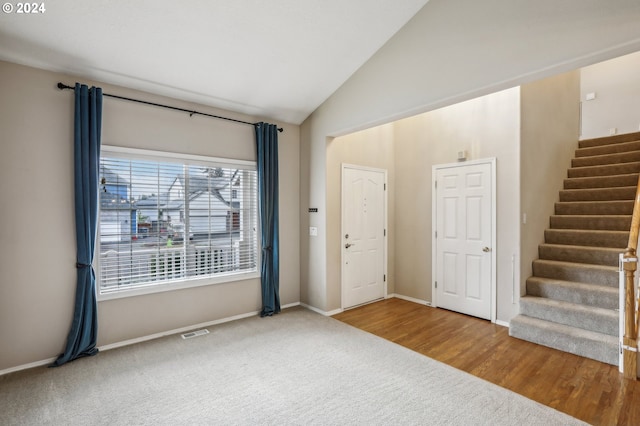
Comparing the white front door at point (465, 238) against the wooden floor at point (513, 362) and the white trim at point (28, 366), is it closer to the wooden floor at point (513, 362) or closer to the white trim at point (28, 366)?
the wooden floor at point (513, 362)

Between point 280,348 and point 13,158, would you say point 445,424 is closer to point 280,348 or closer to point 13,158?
point 280,348

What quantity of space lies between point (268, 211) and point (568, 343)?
144 inches

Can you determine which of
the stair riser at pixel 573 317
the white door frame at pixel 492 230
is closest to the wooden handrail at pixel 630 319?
the stair riser at pixel 573 317

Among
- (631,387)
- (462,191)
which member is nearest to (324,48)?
(462,191)

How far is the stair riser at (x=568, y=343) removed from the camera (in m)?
2.96

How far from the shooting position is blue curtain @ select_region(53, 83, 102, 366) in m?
3.03

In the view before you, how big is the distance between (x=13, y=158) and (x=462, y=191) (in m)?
5.00

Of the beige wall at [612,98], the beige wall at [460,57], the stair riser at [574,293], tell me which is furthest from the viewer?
the beige wall at [612,98]

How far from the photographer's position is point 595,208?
4520mm

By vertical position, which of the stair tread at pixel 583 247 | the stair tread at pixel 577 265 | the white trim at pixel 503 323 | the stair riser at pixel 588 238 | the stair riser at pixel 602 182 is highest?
the stair riser at pixel 602 182

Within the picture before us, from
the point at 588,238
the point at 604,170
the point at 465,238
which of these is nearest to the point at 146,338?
the point at 465,238

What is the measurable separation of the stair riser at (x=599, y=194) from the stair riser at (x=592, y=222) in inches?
20.1

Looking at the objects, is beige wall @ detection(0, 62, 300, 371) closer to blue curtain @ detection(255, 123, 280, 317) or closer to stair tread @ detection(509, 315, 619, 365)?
blue curtain @ detection(255, 123, 280, 317)

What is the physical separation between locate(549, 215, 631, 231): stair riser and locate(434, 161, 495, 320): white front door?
4.48 feet
